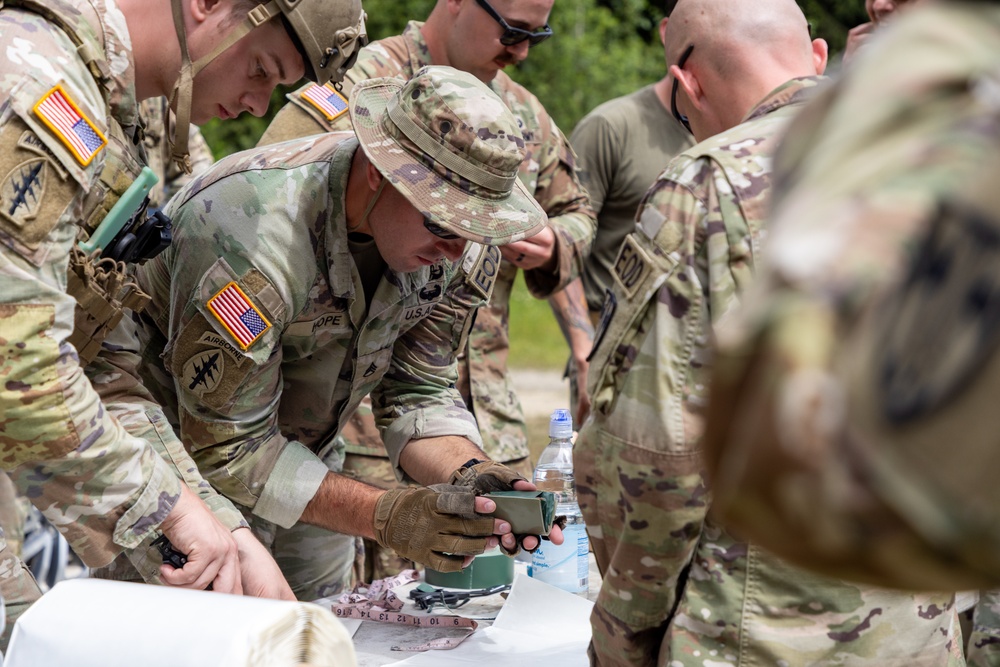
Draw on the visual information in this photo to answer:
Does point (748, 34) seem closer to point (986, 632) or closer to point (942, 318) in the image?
point (942, 318)

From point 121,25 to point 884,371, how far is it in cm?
171

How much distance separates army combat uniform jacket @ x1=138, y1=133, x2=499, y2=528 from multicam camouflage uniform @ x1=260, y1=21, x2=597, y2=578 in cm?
83

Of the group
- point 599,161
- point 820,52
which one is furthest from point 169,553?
point 599,161

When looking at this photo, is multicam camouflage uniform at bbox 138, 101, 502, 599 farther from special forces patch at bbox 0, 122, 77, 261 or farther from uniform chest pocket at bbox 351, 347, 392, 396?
special forces patch at bbox 0, 122, 77, 261

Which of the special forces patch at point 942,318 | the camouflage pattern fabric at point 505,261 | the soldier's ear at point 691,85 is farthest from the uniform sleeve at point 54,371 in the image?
the camouflage pattern fabric at point 505,261

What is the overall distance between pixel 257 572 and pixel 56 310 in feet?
2.29

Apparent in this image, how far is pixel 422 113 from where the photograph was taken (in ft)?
7.61

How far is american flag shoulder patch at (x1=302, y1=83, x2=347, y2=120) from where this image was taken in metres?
3.49

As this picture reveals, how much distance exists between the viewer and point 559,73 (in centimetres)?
1188

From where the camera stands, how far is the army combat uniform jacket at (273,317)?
2.35m

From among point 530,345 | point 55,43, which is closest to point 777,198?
point 55,43

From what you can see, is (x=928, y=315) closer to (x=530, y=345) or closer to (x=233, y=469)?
(x=233, y=469)

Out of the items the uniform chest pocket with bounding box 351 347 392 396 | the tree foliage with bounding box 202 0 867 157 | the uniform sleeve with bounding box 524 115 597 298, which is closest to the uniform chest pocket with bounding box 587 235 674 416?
the uniform chest pocket with bounding box 351 347 392 396

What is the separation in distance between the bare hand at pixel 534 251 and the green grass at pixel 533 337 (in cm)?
565
